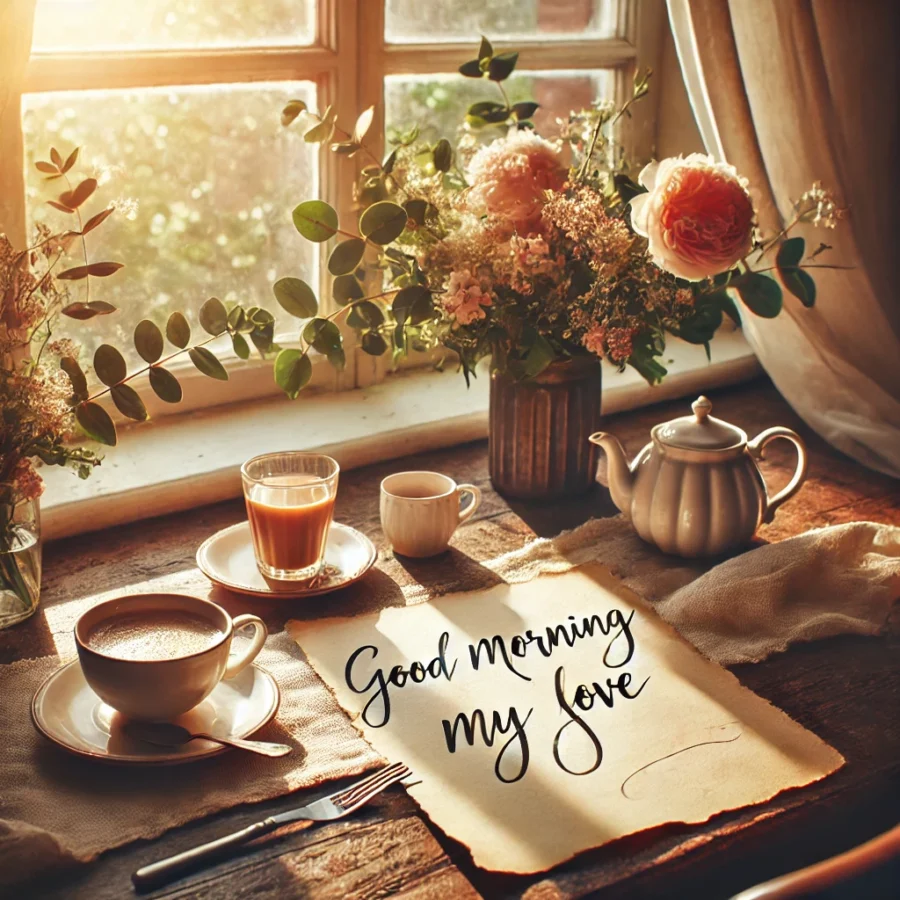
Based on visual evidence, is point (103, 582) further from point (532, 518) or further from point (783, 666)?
point (783, 666)

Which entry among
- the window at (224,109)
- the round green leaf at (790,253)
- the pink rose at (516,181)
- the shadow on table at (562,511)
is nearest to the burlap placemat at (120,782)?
the shadow on table at (562,511)

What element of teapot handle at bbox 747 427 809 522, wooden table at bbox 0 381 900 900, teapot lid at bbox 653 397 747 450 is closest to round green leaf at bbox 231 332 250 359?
wooden table at bbox 0 381 900 900

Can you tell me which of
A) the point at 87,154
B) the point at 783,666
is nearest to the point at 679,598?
the point at 783,666

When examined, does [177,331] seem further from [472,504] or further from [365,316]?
[472,504]

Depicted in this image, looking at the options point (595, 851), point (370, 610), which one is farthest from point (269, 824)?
point (370, 610)

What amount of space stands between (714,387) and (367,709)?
1066 mm

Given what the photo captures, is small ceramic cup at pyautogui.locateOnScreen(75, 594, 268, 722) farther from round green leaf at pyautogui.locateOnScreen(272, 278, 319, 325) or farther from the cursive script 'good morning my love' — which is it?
round green leaf at pyautogui.locateOnScreen(272, 278, 319, 325)

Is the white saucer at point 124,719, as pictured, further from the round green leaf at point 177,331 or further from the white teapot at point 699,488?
Result: the white teapot at point 699,488

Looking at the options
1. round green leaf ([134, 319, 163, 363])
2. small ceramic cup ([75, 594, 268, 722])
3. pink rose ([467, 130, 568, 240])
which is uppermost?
pink rose ([467, 130, 568, 240])

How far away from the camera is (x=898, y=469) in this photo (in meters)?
1.54

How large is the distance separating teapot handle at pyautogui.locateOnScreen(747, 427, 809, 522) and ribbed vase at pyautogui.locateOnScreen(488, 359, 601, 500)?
0.21 metres

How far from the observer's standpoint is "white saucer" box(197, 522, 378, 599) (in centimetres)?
113

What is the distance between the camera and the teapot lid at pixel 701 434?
1.21m

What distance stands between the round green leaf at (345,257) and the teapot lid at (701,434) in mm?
387
